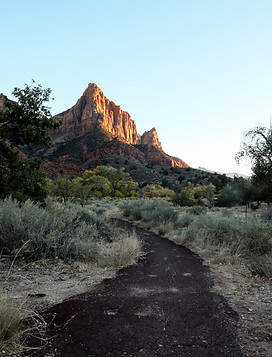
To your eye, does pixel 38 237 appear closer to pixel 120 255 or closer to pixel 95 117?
pixel 120 255

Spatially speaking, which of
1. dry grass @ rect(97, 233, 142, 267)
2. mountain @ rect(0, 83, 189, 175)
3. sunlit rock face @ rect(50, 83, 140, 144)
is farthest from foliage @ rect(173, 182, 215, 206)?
sunlit rock face @ rect(50, 83, 140, 144)

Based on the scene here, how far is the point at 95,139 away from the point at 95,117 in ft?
117

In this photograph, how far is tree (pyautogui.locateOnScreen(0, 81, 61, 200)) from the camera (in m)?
10.4

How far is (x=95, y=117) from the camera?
125500 millimetres

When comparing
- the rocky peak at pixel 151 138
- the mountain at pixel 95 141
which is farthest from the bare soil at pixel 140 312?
the rocky peak at pixel 151 138

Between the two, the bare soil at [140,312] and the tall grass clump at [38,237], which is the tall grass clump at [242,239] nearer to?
the bare soil at [140,312]

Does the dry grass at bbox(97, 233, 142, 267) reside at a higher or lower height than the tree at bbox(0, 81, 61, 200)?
lower

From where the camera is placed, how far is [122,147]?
93125 millimetres

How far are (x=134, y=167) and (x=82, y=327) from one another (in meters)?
74.5

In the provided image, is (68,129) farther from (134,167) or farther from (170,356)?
(170,356)

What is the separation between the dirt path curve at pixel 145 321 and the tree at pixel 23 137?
7042 millimetres

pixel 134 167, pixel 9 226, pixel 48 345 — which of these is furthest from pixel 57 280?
pixel 134 167

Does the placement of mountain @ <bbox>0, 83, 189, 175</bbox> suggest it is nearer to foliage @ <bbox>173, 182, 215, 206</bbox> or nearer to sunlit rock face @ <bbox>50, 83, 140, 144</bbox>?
sunlit rock face @ <bbox>50, 83, 140, 144</bbox>

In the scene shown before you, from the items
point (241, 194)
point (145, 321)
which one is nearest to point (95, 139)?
point (241, 194)
